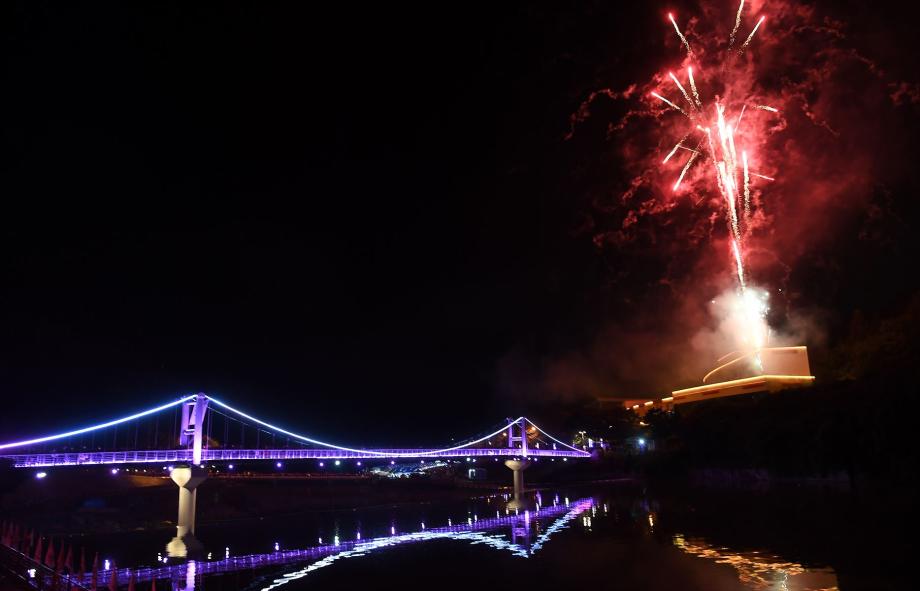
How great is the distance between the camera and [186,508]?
50.2 m

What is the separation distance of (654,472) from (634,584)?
216 feet

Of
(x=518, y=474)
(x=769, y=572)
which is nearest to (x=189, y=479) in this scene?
(x=769, y=572)

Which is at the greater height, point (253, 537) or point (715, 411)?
point (715, 411)

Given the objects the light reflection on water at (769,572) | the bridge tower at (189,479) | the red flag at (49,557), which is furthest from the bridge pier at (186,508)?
the light reflection on water at (769,572)

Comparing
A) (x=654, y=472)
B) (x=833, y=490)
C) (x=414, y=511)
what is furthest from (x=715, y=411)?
(x=414, y=511)

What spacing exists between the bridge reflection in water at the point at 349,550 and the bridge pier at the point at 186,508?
9077 millimetres

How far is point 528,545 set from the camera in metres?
36.2

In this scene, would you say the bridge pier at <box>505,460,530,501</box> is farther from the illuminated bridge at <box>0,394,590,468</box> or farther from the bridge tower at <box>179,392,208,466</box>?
the bridge tower at <box>179,392,208,466</box>

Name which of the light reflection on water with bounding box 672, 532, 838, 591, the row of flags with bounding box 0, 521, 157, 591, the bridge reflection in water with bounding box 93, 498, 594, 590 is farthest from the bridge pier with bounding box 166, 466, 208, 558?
the light reflection on water with bounding box 672, 532, 838, 591

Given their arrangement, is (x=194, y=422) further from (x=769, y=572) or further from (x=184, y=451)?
(x=769, y=572)

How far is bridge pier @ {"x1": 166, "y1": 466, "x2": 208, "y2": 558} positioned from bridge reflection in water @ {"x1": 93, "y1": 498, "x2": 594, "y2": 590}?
9.08 meters

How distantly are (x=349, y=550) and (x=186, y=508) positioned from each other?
779 inches

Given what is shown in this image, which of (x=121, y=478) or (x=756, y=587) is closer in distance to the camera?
(x=756, y=587)

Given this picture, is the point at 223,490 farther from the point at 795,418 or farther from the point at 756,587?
the point at 756,587
